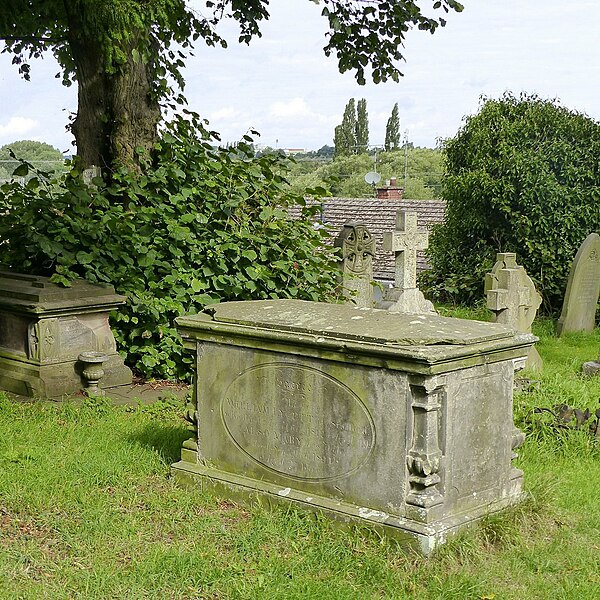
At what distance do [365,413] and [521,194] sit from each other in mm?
11773

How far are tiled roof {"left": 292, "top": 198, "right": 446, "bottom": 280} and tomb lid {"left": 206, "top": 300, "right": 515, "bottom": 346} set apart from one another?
16.1 m

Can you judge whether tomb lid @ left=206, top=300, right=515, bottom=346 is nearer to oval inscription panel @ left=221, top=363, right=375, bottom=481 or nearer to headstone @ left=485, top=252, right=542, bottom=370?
oval inscription panel @ left=221, top=363, right=375, bottom=481

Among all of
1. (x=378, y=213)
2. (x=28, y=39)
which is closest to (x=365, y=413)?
(x=28, y=39)

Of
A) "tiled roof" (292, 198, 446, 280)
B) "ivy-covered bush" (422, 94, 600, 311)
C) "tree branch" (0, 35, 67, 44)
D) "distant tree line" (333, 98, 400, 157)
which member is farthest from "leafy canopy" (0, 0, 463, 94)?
"distant tree line" (333, 98, 400, 157)

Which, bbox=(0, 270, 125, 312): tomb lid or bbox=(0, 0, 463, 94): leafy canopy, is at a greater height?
bbox=(0, 0, 463, 94): leafy canopy

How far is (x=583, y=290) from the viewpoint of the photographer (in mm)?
13562

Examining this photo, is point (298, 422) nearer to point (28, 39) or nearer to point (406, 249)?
point (406, 249)

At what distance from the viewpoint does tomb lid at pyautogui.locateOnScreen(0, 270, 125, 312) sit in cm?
805

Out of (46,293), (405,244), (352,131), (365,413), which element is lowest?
(365,413)

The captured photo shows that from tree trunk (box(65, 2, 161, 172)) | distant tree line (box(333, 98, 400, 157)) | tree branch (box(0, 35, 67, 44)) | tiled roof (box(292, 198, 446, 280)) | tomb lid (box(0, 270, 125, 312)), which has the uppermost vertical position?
distant tree line (box(333, 98, 400, 157))

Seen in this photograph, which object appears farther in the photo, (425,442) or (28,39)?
(28,39)

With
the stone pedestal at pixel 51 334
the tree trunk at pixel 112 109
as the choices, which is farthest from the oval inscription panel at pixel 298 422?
the tree trunk at pixel 112 109

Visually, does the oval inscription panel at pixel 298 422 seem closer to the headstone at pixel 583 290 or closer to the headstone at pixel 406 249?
the headstone at pixel 406 249

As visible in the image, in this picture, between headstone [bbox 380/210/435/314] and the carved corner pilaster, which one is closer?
the carved corner pilaster
